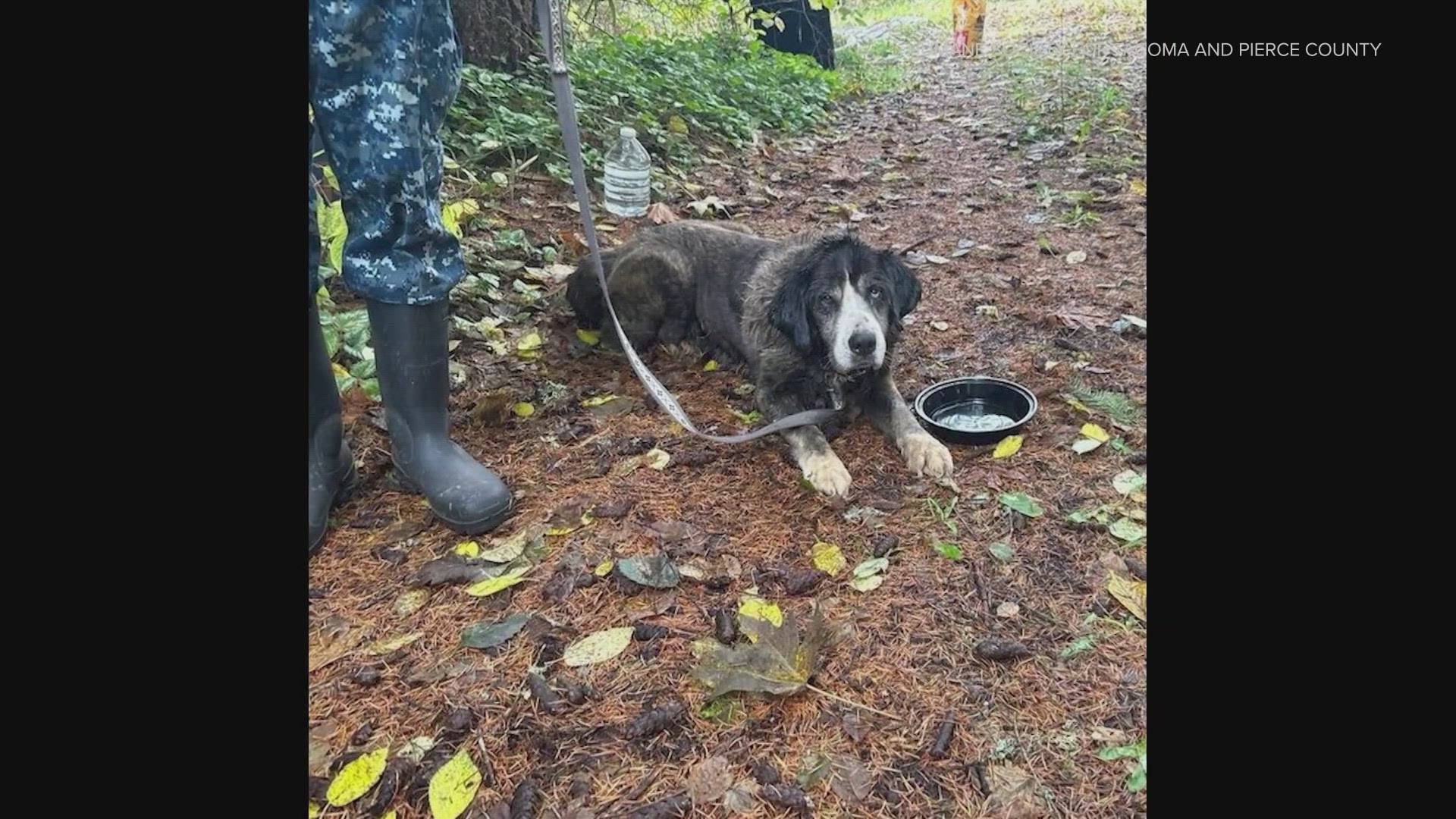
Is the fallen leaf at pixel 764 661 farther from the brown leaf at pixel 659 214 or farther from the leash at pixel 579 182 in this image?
the brown leaf at pixel 659 214

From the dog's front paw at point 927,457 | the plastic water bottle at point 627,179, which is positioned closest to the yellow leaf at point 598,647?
the dog's front paw at point 927,457

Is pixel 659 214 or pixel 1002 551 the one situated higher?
pixel 659 214

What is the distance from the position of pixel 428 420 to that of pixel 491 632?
2.90 feet

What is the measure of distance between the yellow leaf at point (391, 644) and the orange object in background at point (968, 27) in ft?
57.8

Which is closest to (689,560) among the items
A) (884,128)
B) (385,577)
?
(385,577)

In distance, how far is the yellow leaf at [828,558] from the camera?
298cm

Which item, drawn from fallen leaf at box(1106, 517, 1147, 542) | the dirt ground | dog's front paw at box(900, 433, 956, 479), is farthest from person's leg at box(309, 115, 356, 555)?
fallen leaf at box(1106, 517, 1147, 542)

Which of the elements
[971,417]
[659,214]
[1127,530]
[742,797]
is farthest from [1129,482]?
[659,214]

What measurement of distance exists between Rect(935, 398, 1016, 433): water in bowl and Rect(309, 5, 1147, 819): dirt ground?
0.17 metres

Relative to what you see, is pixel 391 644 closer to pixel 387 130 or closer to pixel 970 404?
pixel 387 130

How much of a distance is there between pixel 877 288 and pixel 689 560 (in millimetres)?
1639

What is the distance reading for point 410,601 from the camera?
286 cm

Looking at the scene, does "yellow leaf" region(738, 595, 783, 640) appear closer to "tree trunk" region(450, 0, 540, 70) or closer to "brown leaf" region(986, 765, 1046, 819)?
"brown leaf" region(986, 765, 1046, 819)

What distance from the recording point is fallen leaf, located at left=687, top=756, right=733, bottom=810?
83.9 inches
